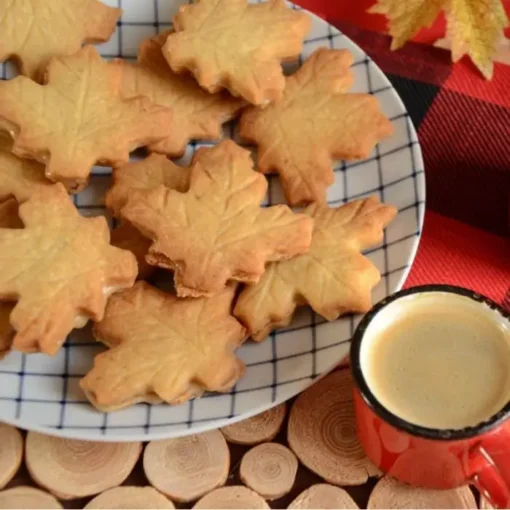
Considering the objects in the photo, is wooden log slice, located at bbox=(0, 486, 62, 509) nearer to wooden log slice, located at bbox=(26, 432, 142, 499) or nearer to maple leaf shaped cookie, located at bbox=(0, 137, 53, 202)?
wooden log slice, located at bbox=(26, 432, 142, 499)

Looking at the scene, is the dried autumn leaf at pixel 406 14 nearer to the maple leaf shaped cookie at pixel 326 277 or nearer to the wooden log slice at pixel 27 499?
the maple leaf shaped cookie at pixel 326 277

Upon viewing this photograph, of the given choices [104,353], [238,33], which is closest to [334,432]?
[104,353]

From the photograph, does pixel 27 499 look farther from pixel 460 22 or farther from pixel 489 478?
pixel 460 22

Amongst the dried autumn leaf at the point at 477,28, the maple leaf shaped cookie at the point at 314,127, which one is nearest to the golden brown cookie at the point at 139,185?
the maple leaf shaped cookie at the point at 314,127

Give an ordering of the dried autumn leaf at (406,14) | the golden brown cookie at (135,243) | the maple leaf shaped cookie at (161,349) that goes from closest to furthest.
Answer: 1. the maple leaf shaped cookie at (161,349)
2. the golden brown cookie at (135,243)
3. the dried autumn leaf at (406,14)

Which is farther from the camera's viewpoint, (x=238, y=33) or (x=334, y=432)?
(x=238, y=33)

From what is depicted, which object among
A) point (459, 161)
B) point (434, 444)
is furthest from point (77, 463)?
point (459, 161)

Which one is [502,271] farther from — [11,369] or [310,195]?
[11,369]
